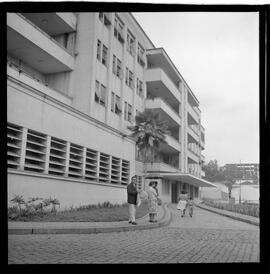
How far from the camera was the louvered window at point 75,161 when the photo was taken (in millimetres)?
17219

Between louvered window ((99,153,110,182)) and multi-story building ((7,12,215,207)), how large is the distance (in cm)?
5

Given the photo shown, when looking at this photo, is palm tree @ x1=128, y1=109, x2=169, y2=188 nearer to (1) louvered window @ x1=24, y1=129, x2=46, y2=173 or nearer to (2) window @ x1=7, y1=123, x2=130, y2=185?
(2) window @ x1=7, y1=123, x2=130, y2=185

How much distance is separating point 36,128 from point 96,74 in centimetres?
971

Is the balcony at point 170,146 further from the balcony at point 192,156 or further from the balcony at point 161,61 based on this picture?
the balcony at point 192,156

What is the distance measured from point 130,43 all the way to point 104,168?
1308cm

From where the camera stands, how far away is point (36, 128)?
1456cm

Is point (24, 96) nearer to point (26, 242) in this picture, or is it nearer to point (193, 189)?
point (26, 242)

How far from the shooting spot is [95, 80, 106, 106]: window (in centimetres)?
2388

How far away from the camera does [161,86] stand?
34.2 m

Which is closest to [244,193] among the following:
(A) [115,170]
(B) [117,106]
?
(B) [117,106]

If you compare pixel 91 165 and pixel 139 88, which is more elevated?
→ pixel 139 88

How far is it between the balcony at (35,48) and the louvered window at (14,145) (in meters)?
5.44

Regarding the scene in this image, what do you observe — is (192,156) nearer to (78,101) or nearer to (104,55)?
(104,55)
